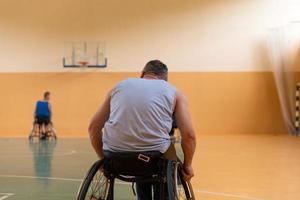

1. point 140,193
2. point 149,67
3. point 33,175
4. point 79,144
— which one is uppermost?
point 149,67

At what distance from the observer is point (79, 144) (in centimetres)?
1328

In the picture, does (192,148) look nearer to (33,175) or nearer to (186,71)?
(33,175)

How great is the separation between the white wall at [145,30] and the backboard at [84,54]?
0.18 meters

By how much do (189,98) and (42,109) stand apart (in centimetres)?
521

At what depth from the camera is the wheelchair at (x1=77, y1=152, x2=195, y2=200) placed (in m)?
3.10

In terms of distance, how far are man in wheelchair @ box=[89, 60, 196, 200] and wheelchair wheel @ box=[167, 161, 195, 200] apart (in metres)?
0.05

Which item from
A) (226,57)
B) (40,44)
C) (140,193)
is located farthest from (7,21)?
(140,193)

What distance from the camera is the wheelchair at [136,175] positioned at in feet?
10.2

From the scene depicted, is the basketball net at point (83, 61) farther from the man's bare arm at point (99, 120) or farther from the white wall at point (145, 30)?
the man's bare arm at point (99, 120)

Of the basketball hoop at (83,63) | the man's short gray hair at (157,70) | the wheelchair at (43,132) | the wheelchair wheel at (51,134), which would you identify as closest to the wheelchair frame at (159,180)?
the man's short gray hair at (157,70)

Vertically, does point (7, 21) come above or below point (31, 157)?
above

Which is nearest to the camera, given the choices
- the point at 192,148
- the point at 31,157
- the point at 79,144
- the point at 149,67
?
the point at 192,148

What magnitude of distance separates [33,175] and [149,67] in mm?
4662

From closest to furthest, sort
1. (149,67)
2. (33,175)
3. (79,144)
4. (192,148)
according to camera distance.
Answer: (192,148) → (149,67) → (33,175) → (79,144)
